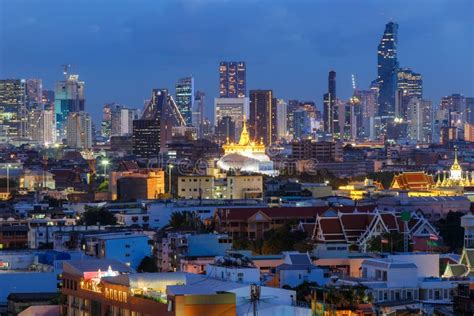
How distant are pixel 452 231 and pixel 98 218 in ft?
44.5

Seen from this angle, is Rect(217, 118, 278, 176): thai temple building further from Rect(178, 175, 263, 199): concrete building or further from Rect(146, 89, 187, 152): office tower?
Rect(146, 89, 187, 152): office tower

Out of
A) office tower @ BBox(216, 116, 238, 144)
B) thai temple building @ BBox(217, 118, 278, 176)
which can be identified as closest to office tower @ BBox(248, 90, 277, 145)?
office tower @ BBox(216, 116, 238, 144)

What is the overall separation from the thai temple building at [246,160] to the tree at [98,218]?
3221 centimetres

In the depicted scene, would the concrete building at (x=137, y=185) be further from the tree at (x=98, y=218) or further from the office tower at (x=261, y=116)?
the office tower at (x=261, y=116)

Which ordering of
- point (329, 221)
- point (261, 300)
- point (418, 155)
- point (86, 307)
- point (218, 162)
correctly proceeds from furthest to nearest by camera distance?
1. point (418, 155)
2. point (218, 162)
3. point (329, 221)
4. point (86, 307)
5. point (261, 300)

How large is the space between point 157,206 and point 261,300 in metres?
34.9

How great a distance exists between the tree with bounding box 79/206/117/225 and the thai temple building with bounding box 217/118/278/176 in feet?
106

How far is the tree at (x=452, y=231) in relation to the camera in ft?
170

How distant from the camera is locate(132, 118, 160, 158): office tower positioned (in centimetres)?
15238

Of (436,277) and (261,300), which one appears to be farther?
(436,277)

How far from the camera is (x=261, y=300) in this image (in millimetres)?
31000

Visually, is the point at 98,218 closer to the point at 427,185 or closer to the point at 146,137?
the point at 427,185

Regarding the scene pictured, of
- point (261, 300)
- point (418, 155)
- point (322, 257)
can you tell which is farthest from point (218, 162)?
point (261, 300)

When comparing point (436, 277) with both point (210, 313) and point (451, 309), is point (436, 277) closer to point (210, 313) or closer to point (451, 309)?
point (451, 309)
